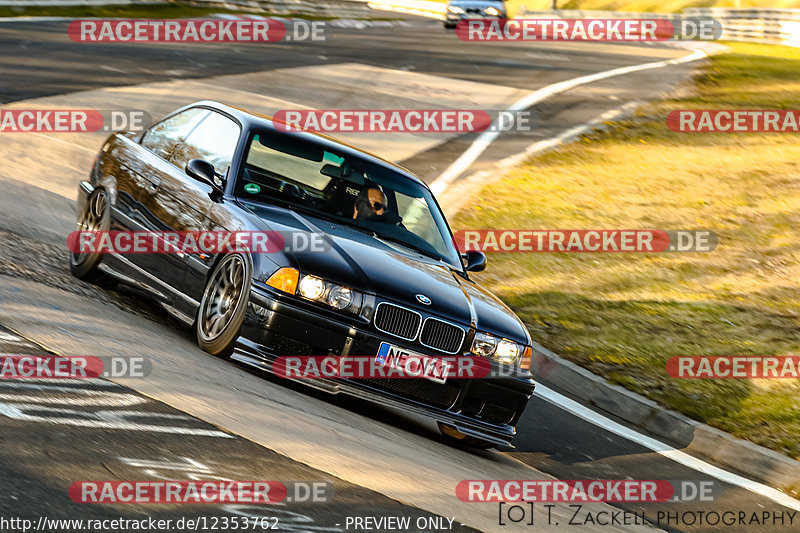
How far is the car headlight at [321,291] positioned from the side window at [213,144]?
1476 mm

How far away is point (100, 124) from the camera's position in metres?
15.8

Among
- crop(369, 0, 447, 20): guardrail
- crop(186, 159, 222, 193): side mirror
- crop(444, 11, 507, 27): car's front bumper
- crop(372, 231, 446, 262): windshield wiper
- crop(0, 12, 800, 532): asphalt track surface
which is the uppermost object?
crop(369, 0, 447, 20): guardrail

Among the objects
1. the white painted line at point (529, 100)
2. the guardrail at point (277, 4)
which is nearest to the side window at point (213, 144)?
the white painted line at point (529, 100)

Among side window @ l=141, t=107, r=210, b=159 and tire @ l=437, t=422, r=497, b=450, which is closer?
tire @ l=437, t=422, r=497, b=450

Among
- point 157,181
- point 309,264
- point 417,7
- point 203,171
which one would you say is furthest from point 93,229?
point 417,7

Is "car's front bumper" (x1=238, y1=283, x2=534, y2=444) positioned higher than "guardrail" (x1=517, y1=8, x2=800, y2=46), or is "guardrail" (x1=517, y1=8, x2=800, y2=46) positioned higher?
"guardrail" (x1=517, y1=8, x2=800, y2=46)

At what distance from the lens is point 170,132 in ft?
28.6

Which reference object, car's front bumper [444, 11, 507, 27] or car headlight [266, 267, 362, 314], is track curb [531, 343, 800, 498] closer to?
car headlight [266, 267, 362, 314]

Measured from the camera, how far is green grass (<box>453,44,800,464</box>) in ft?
31.3

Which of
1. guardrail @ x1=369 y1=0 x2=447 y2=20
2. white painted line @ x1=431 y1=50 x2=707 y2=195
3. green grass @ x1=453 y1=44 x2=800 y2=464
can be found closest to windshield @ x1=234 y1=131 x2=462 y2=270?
green grass @ x1=453 y1=44 x2=800 y2=464

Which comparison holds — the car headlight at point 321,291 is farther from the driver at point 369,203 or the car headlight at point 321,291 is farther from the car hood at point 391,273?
the driver at point 369,203

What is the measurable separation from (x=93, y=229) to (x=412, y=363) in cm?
342

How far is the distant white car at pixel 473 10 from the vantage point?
39.9 m

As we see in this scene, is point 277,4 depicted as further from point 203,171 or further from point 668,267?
point 203,171
